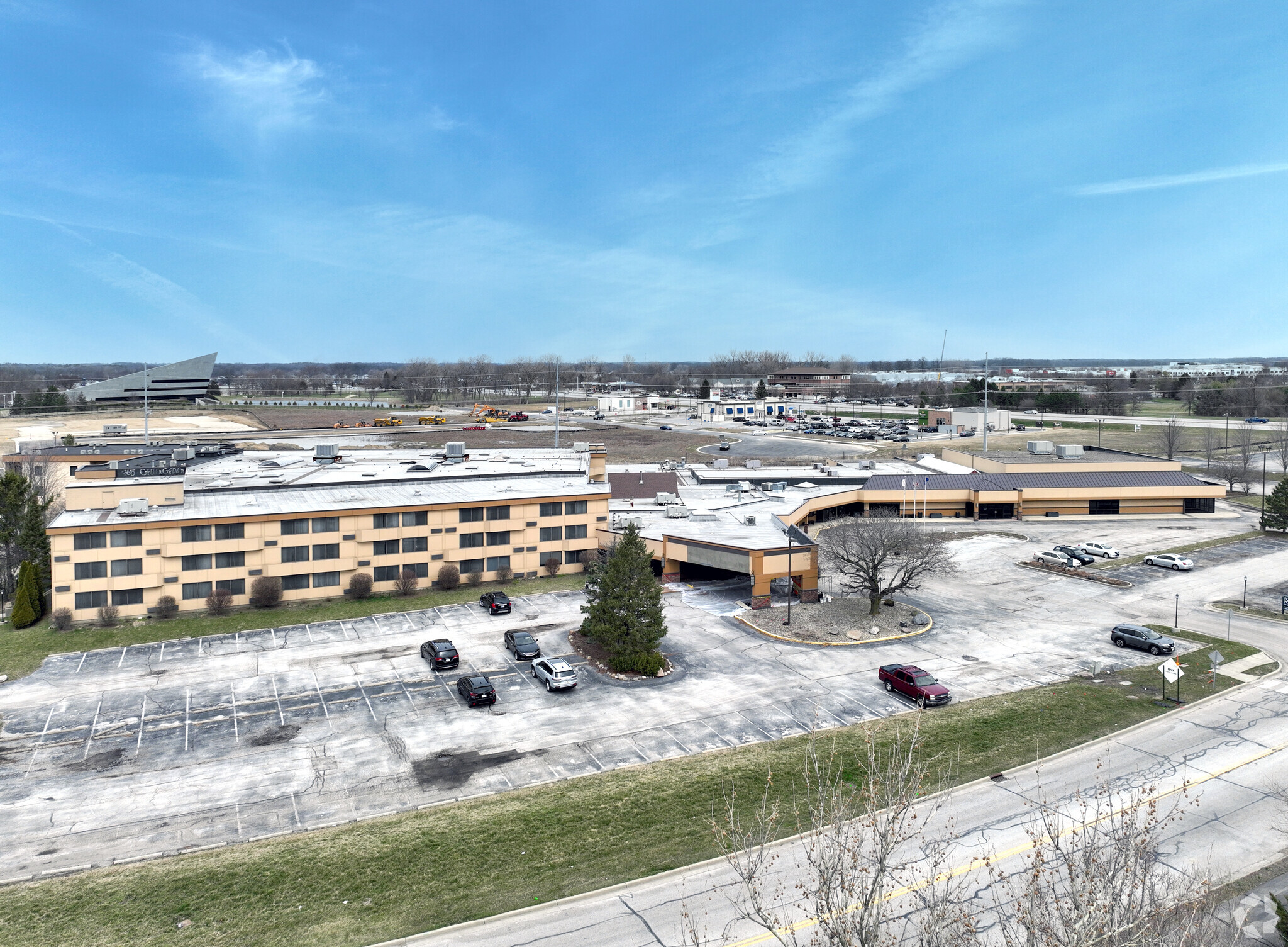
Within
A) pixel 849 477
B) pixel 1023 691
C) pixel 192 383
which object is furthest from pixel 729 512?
pixel 192 383

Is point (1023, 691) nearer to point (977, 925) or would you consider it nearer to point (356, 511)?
point (977, 925)

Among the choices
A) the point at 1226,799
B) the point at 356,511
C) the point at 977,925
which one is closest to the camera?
the point at 977,925

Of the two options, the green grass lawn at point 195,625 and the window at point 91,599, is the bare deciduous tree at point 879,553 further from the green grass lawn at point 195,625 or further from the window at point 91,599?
the window at point 91,599

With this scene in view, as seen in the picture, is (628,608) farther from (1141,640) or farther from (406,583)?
(1141,640)

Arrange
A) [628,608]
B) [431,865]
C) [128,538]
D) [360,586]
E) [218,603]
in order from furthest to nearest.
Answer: [360,586], [218,603], [128,538], [628,608], [431,865]

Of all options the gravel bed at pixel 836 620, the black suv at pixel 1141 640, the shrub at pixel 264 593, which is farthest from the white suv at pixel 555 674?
the black suv at pixel 1141 640

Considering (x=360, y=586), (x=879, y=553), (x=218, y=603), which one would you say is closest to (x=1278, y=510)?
(x=879, y=553)

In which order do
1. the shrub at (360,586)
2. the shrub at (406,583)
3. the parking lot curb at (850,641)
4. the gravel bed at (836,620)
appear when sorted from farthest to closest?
the shrub at (406,583) < the shrub at (360,586) < the gravel bed at (836,620) < the parking lot curb at (850,641)
